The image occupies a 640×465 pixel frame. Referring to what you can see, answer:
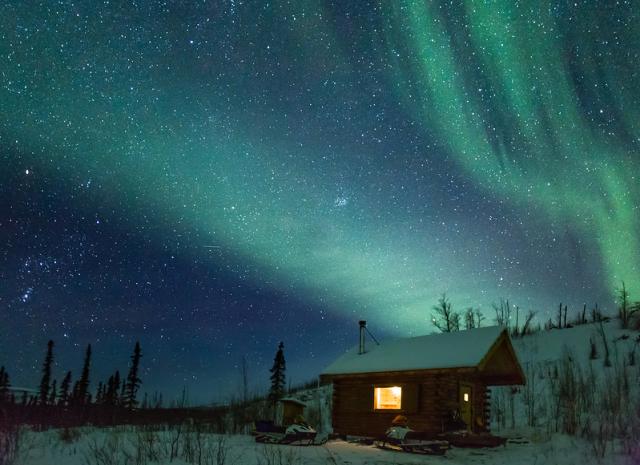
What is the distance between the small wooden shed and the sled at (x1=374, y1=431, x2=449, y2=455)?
80cm

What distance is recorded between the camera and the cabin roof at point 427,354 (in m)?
19.9

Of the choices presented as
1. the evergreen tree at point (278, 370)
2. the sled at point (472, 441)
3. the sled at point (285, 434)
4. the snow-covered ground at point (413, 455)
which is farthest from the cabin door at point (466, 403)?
the evergreen tree at point (278, 370)

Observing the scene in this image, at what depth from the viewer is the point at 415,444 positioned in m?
17.0

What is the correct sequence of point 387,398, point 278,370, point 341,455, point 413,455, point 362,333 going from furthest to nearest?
point 278,370 < point 362,333 < point 387,398 < point 413,455 < point 341,455

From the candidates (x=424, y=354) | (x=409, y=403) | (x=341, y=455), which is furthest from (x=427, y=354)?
(x=341, y=455)

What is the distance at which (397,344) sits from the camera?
1009 inches

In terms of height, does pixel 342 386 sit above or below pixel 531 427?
above

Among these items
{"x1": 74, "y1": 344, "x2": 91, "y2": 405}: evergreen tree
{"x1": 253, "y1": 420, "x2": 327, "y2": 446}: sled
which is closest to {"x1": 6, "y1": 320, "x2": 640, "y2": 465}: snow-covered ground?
{"x1": 253, "y1": 420, "x2": 327, "y2": 446}: sled

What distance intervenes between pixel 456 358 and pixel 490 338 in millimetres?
2228

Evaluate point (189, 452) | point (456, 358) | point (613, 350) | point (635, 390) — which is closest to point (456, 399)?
point (456, 358)

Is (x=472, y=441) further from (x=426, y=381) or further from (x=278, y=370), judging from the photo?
(x=278, y=370)

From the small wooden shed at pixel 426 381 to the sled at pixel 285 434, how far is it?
3306mm

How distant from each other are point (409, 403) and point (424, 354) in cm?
223

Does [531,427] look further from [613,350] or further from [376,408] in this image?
[613,350]
